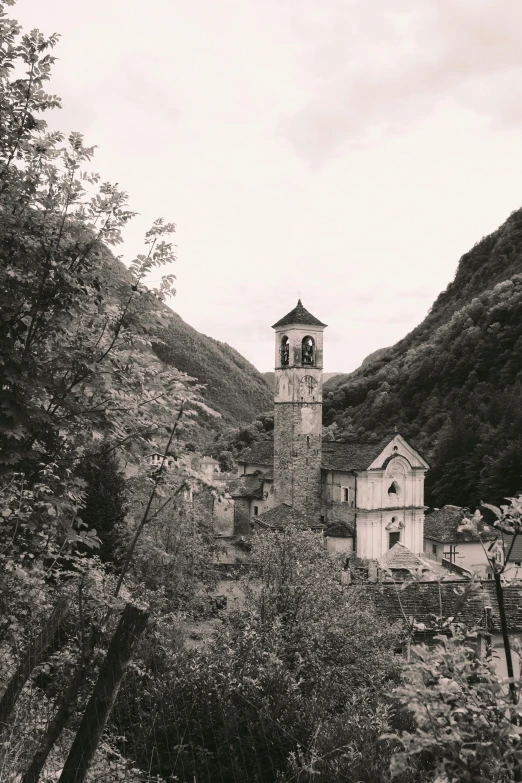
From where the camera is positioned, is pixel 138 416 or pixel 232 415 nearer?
pixel 138 416

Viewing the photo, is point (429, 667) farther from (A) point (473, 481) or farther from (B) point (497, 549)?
(A) point (473, 481)

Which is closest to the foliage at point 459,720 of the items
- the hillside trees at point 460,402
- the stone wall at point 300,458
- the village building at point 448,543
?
the village building at point 448,543

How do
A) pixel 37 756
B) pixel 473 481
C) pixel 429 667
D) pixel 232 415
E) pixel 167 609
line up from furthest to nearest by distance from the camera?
1. pixel 232 415
2. pixel 473 481
3. pixel 167 609
4. pixel 37 756
5. pixel 429 667

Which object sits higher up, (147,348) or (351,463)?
(351,463)

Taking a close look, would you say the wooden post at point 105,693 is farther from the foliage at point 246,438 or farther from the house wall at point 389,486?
the foliage at point 246,438

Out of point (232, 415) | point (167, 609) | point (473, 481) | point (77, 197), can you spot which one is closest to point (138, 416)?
point (77, 197)

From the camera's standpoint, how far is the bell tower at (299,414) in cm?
3459

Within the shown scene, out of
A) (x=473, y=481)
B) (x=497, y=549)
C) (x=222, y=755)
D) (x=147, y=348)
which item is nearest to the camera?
(x=497, y=549)

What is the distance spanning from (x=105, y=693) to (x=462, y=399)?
200 feet

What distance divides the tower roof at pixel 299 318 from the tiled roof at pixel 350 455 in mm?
7180

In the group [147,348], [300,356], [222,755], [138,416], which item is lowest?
[222,755]

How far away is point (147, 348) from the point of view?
5.00 metres

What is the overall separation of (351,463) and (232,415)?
6993 cm

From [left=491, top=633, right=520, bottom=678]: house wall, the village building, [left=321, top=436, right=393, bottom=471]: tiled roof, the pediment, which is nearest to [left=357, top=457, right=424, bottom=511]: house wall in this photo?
the pediment
